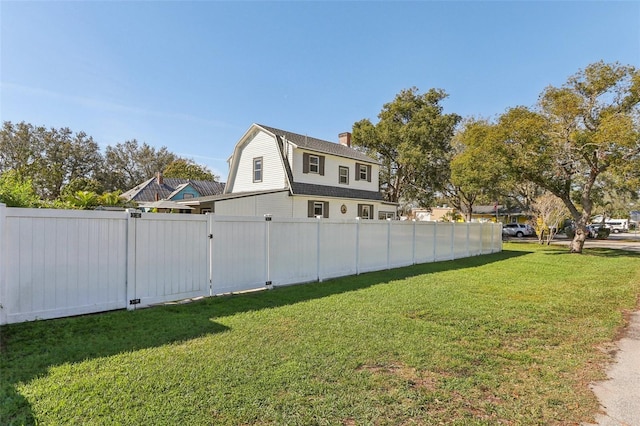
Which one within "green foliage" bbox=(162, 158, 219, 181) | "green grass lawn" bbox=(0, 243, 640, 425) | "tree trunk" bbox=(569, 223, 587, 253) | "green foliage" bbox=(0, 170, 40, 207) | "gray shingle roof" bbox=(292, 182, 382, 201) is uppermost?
"green foliage" bbox=(162, 158, 219, 181)

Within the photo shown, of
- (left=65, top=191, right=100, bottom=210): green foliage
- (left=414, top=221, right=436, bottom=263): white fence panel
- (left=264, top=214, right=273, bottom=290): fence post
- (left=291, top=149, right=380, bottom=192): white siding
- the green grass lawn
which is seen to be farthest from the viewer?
(left=291, top=149, right=380, bottom=192): white siding

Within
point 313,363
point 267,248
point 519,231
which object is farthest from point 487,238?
point 519,231

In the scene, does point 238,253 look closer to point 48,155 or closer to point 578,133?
point 578,133

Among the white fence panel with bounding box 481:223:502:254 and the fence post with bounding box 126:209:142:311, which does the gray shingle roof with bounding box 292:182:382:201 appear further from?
the fence post with bounding box 126:209:142:311

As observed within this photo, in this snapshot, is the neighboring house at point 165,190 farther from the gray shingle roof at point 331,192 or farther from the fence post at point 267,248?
the fence post at point 267,248

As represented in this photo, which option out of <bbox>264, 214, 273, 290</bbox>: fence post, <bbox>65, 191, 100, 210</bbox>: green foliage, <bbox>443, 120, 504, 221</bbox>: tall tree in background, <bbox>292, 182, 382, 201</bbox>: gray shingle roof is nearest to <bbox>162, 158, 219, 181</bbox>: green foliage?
<bbox>292, 182, 382, 201</bbox>: gray shingle roof

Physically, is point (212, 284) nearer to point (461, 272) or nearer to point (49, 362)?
point (49, 362)

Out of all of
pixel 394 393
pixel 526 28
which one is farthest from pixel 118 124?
pixel 394 393

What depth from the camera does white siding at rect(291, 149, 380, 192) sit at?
63.3ft

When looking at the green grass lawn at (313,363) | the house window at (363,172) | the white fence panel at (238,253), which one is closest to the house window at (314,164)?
the house window at (363,172)

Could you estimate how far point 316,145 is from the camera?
2103cm

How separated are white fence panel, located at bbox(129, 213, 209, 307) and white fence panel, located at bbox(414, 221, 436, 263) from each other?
812 centimetres

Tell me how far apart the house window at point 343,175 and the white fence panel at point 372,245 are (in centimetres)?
1153

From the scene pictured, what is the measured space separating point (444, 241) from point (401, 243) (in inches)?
132
